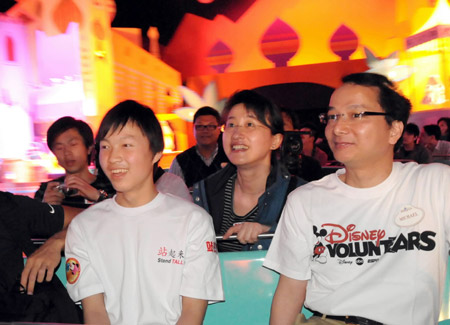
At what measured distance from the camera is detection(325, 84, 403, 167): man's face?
1.96 metres

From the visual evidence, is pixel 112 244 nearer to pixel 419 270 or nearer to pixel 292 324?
pixel 292 324

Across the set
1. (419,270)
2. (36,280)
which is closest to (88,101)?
(36,280)

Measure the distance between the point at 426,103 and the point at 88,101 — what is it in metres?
5.98

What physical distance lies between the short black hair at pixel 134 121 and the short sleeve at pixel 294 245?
622 millimetres

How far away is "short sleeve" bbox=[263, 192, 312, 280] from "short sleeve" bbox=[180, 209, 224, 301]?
0.78 feet

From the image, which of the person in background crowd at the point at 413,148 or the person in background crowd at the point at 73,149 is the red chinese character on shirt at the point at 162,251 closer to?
the person in background crowd at the point at 73,149

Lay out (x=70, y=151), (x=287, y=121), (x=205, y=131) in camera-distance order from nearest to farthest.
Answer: (x=70, y=151) < (x=287, y=121) < (x=205, y=131)

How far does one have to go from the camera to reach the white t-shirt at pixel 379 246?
184 cm

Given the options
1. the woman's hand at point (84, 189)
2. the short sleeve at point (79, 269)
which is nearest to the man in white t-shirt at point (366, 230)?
the short sleeve at point (79, 269)

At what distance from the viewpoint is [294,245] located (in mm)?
1985

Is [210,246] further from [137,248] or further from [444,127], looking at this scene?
[444,127]

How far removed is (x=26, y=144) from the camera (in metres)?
8.34

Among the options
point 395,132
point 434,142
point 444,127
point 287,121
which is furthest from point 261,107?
point 444,127

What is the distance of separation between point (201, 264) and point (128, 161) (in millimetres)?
509
